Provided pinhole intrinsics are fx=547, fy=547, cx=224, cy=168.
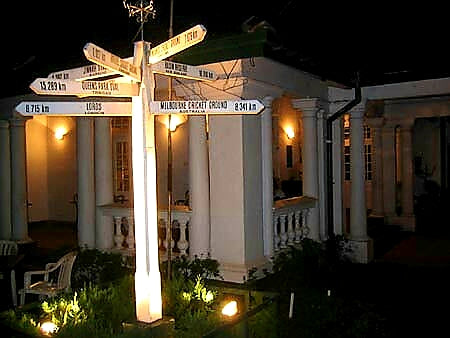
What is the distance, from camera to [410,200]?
14023mm

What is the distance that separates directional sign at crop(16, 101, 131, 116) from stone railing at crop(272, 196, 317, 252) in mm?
4235

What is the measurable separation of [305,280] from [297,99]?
338 cm

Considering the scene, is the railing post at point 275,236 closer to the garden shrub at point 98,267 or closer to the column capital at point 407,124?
the garden shrub at point 98,267

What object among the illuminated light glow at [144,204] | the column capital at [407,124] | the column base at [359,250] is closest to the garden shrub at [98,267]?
the illuminated light glow at [144,204]

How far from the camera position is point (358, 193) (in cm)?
968

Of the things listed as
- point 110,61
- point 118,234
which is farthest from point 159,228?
point 110,61

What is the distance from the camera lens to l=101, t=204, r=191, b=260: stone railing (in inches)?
299

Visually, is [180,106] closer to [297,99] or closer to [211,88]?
[211,88]

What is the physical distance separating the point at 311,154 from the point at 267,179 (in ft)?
6.02

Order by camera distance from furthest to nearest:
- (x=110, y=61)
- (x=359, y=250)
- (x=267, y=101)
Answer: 1. (x=359, y=250)
2. (x=267, y=101)
3. (x=110, y=61)

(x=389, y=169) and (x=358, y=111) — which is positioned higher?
(x=358, y=111)

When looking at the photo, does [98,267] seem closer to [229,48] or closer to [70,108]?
[229,48]

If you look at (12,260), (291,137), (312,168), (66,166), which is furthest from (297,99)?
(66,166)

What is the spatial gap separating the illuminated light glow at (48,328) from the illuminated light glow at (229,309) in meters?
1.38
